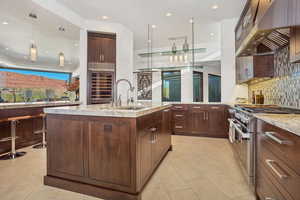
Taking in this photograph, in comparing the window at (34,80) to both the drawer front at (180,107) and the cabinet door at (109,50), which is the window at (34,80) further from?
the drawer front at (180,107)

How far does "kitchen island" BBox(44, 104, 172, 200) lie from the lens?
5.74 ft

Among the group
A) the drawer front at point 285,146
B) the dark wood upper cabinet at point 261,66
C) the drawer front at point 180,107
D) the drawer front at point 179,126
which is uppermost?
the dark wood upper cabinet at point 261,66

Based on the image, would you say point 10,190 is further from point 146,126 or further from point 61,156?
point 146,126

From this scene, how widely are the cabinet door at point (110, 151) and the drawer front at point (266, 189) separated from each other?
4.20ft

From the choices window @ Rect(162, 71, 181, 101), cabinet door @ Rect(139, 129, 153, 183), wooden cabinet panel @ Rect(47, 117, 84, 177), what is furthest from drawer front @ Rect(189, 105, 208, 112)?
wooden cabinet panel @ Rect(47, 117, 84, 177)

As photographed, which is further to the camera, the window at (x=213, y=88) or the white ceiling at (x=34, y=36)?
the window at (x=213, y=88)

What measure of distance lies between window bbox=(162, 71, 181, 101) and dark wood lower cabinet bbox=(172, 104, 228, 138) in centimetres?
217

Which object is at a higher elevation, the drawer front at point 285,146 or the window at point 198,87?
the window at point 198,87

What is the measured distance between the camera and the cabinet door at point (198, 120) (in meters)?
4.59

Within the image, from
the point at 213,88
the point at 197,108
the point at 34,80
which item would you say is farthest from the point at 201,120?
the point at 34,80

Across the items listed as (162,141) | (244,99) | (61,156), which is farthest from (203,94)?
(61,156)

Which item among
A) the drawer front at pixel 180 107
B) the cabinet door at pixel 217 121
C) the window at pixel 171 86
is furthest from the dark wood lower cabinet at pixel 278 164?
the window at pixel 171 86

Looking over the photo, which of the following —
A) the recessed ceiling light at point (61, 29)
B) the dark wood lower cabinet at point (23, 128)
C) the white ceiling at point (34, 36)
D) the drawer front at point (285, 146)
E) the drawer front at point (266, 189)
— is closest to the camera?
the drawer front at point (285, 146)

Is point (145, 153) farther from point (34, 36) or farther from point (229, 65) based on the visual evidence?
point (34, 36)
